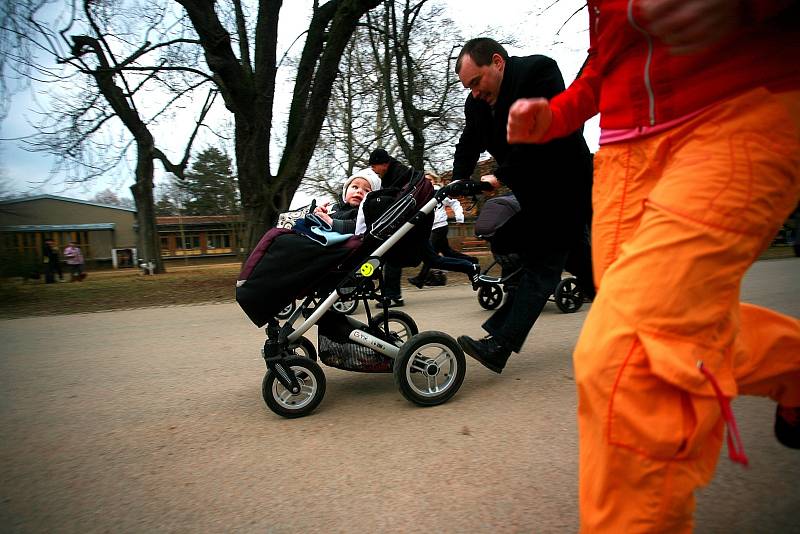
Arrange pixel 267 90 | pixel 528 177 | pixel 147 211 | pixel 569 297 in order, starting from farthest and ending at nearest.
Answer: pixel 147 211 < pixel 267 90 < pixel 569 297 < pixel 528 177

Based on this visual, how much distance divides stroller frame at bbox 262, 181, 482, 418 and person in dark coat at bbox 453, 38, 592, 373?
24 cm

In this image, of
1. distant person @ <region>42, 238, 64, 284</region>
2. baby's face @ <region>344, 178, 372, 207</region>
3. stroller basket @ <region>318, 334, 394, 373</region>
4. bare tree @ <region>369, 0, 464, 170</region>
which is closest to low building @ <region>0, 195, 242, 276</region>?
distant person @ <region>42, 238, 64, 284</region>

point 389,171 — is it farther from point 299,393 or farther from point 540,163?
point 299,393

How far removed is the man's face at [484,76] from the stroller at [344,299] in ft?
1.88

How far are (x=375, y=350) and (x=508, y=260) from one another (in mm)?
3306

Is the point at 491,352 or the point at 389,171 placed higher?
the point at 389,171

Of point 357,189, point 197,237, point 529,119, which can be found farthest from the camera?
point 197,237

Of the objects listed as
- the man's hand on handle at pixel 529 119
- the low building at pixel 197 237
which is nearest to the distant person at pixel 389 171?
the man's hand on handle at pixel 529 119

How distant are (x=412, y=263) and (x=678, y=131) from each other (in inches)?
85.8

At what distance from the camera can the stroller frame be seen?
2.96 metres

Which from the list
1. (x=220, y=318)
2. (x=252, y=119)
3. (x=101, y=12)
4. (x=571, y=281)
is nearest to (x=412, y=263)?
(x=571, y=281)

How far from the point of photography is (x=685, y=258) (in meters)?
1.24

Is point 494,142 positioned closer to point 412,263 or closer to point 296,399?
point 412,263

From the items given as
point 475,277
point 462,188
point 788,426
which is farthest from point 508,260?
point 788,426
